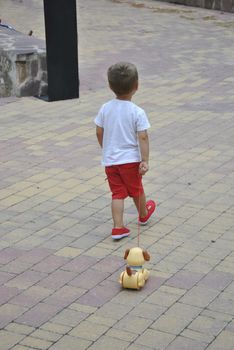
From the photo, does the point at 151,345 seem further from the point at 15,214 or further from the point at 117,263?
the point at 15,214

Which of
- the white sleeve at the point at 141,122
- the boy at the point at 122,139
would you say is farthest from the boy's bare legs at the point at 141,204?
the white sleeve at the point at 141,122

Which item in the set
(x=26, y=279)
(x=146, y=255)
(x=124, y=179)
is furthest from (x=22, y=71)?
(x=146, y=255)

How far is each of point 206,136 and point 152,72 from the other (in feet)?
13.3

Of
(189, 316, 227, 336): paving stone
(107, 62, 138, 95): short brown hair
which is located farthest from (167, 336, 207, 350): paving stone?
(107, 62, 138, 95): short brown hair

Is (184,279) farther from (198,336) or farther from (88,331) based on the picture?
(88,331)

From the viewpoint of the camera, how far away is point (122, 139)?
541 cm

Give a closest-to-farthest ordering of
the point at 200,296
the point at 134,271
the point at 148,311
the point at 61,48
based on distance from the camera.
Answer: the point at 148,311, the point at 200,296, the point at 134,271, the point at 61,48

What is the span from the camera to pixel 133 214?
607 centimetres

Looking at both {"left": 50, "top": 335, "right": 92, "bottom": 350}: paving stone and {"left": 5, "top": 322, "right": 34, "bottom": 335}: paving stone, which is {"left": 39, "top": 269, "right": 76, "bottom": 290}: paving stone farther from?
{"left": 50, "top": 335, "right": 92, "bottom": 350}: paving stone

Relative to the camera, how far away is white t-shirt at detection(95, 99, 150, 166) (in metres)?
5.35

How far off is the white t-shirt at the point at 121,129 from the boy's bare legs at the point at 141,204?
352 millimetres

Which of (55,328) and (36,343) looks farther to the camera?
(55,328)

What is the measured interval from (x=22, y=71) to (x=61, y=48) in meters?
0.64

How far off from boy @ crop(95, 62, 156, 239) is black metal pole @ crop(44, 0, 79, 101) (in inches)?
194
